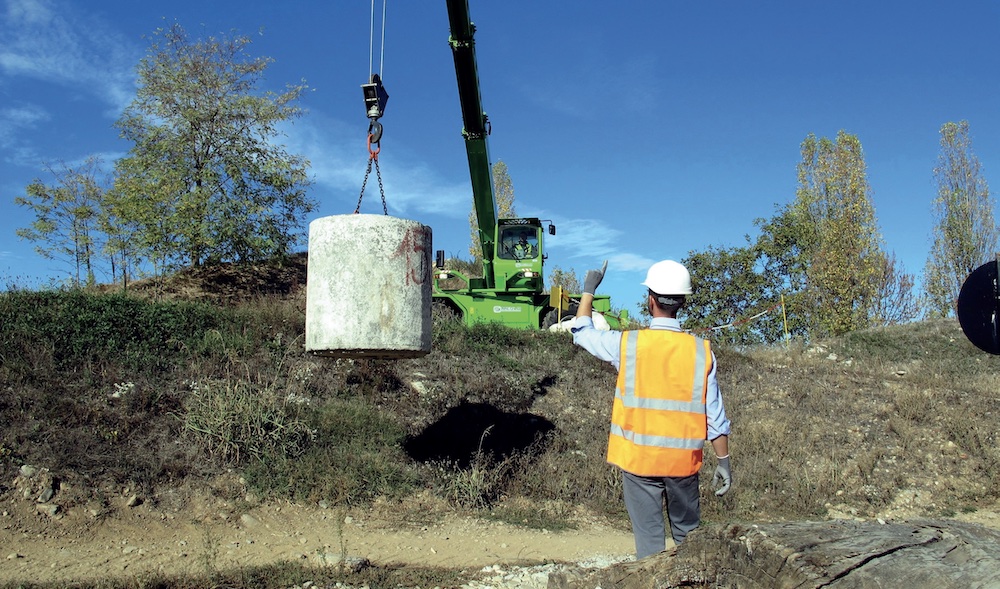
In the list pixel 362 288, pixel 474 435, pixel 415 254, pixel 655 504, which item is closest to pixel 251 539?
pixel 362 288

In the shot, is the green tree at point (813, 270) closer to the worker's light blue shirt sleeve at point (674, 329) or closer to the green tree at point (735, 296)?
the green tree at point (735, 296)

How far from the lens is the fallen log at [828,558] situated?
103 inches

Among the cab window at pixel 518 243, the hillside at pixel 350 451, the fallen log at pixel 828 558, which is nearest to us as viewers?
the fallen log at pixel 828 558

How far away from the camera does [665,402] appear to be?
157 inches

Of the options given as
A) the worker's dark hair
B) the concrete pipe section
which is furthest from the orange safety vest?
the concrete pipe section

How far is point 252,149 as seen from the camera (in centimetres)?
1912

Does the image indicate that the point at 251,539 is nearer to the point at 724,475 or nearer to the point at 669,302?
the point at 724,475

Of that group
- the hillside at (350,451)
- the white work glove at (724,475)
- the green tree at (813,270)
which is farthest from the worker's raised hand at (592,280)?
the green tree at (813,270)

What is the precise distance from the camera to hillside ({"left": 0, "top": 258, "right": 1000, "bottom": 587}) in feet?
22.6

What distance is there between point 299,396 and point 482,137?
709cm

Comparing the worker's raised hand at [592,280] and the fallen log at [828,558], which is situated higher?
the worker's raised hand at [592,280]

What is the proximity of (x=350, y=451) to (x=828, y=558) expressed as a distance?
21.3ft

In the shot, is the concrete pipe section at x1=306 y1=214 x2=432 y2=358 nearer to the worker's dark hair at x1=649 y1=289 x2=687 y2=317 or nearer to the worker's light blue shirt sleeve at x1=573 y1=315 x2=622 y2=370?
the worker's light blue shirt sleeve at x1=573 y1=315 x2=622 y2=370

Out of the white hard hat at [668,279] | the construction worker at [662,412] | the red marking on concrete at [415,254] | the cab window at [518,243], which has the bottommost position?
the construction worker at [662,412]
